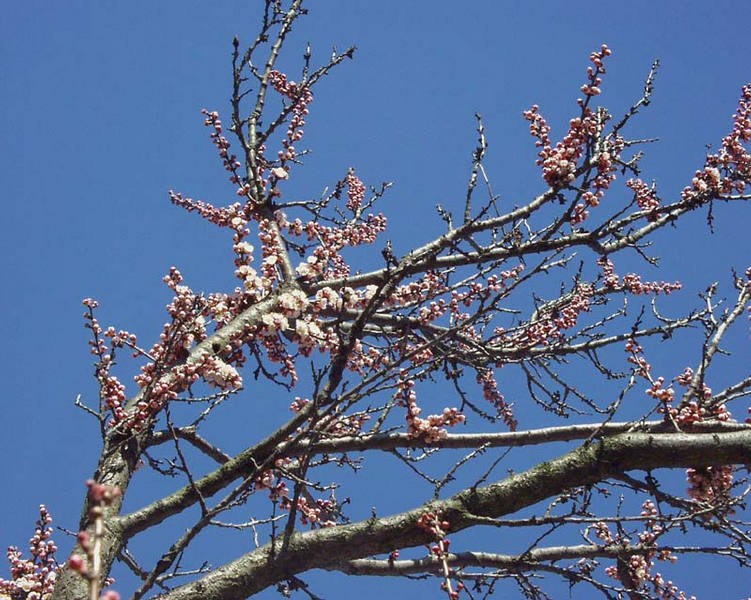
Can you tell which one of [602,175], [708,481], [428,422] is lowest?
[708,481]

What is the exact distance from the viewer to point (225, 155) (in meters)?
7.04

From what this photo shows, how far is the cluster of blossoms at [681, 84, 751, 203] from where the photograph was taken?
217 inches

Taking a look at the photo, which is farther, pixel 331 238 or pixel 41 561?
pixel 331 238

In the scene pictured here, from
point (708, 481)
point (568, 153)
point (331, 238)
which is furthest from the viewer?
point (331, 238)

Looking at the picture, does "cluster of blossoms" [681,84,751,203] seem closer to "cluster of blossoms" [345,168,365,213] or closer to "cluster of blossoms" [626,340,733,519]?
"cluster of blossoms" [626,340,733,519]

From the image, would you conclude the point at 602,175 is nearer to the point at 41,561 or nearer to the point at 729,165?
the point at 729,165

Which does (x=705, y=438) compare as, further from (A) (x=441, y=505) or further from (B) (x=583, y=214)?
(B) (x=583, y=214)

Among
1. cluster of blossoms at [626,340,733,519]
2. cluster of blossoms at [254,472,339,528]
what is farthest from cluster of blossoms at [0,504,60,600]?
cluster of blossoms at [626,340,733,519]

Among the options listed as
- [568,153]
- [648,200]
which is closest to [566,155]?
[568,153]

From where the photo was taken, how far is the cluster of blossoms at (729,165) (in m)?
5.51

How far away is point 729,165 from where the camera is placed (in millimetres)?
5621

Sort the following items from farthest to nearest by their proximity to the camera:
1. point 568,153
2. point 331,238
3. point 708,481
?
point 331,238
point 568,153
point 708,481

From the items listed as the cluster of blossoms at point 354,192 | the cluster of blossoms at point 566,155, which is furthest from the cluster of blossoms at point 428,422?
the cluster of blossoms at point 354,192

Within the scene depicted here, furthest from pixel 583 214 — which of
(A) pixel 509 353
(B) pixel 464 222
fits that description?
(A) pixel 509 353
